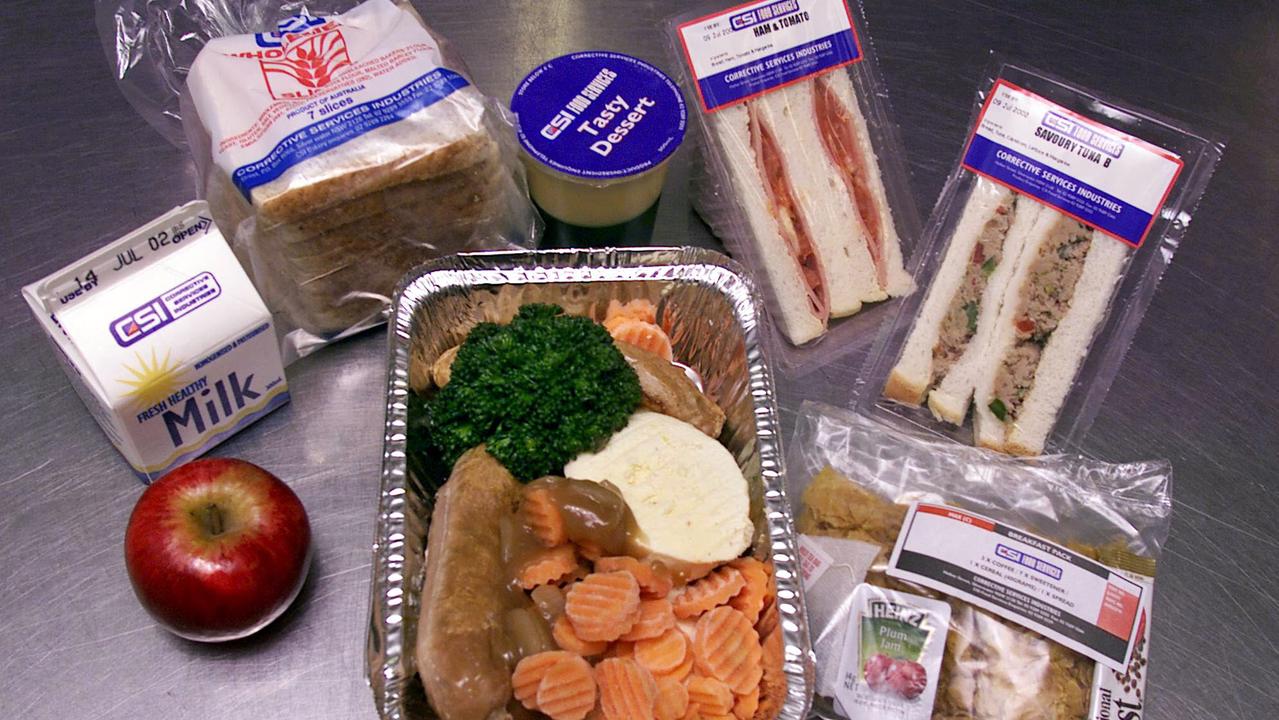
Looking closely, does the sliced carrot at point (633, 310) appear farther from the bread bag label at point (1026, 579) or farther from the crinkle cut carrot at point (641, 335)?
the bread bag label at point (1026, 579)

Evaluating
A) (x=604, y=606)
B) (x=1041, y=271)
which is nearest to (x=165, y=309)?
(x=604, y=606)

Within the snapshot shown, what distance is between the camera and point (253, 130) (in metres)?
1.50

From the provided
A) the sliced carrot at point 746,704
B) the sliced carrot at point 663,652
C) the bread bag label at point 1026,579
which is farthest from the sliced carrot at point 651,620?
the bread bag label at point 1026,579

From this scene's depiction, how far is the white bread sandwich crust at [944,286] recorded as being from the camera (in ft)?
5.89

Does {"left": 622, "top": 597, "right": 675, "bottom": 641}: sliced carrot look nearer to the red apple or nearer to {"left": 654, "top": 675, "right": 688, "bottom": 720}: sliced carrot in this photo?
{"left": 654, "top": 675, "right": 688, "bottom": 720}: sliced carrot

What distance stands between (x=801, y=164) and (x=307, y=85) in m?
0.90

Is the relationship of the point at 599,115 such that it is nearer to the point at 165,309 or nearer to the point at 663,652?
the point at 165,309

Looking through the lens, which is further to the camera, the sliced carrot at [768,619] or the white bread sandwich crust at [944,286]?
the white bread sandwich crust at [944,286]

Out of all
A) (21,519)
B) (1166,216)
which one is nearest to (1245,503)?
(1166,216)

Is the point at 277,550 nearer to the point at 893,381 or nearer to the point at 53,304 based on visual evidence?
the point at 53,304

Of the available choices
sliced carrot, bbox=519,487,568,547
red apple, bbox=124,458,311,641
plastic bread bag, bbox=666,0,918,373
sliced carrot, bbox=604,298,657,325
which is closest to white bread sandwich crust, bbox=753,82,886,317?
plastic bread bag, bbox=666,0,918,373

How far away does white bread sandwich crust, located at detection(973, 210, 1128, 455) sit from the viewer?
1.78 metres

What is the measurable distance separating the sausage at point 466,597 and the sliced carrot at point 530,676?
1 cm

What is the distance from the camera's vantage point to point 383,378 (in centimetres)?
176
